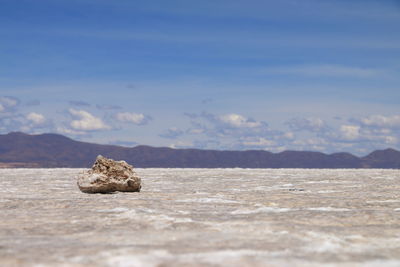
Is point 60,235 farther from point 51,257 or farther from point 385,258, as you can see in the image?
point 385,258

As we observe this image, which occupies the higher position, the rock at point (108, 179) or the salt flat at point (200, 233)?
the rock at point (108, 179)

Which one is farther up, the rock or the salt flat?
the rock

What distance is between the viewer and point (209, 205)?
33.3 feet

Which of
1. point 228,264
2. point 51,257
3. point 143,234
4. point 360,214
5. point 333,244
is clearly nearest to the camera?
point 228,264

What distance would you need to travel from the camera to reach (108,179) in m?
13.6

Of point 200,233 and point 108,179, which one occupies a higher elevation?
point 108,179

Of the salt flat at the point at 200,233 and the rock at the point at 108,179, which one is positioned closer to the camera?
the salt flat at the point at 200,233

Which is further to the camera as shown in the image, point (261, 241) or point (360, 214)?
point (360, 214)

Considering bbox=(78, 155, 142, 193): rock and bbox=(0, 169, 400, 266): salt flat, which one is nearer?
bbox=(0, 169, 400, 266): salt flat

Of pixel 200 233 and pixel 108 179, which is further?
pixel 108 179

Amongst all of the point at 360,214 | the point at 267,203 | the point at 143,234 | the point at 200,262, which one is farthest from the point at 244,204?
the point at 200,262

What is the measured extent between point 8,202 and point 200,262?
7.12 m

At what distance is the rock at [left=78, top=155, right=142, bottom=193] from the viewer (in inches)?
533

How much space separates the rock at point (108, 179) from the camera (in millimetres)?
13547
